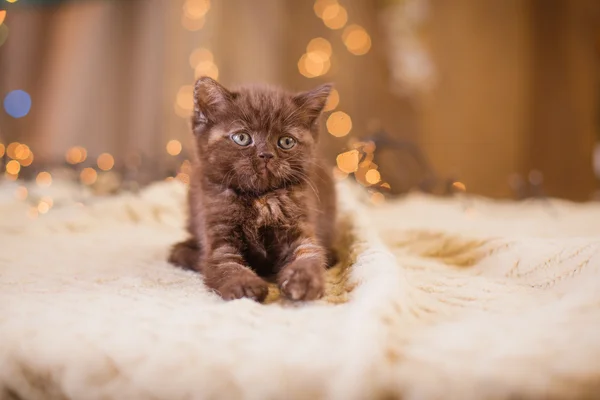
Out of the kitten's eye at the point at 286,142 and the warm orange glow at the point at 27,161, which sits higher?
the kitten's eye at the point at 286,142

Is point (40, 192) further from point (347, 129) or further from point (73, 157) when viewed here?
point (347, 129)

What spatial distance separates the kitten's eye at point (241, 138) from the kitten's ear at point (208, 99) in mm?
101

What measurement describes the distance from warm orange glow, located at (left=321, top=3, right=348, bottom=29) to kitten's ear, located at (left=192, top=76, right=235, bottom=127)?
3.28 meters

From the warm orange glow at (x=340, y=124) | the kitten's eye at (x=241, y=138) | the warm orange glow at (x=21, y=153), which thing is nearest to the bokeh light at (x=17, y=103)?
the warm orange glow at (x=21, y=153)

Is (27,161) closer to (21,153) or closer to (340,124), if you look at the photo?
(21,153)

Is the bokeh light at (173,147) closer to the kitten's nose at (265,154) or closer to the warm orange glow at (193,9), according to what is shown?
the warm orange glow at (193,9)

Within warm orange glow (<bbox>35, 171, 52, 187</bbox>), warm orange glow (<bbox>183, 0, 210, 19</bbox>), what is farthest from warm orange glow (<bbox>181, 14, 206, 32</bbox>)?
warm orange glow (<bbox>35, 171, 52, 187</bbox>)

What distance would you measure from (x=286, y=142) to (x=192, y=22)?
9.84ft

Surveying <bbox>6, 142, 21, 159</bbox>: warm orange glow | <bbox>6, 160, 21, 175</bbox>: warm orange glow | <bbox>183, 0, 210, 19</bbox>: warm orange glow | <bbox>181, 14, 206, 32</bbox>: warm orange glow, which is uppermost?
<bbox>183, 0, 210, 19</bbox>: warm orange glow

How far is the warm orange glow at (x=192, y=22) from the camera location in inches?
147

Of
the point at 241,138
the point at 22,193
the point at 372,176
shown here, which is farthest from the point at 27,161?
the point at 241,138

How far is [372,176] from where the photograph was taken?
2.75m

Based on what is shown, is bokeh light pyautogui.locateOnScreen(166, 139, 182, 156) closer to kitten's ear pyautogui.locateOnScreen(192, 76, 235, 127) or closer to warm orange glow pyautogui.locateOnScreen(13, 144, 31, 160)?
warm orange glow pyautogui.locateOnScreen(13, 144, 31, 160)

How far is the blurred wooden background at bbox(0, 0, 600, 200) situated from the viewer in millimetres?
3855
